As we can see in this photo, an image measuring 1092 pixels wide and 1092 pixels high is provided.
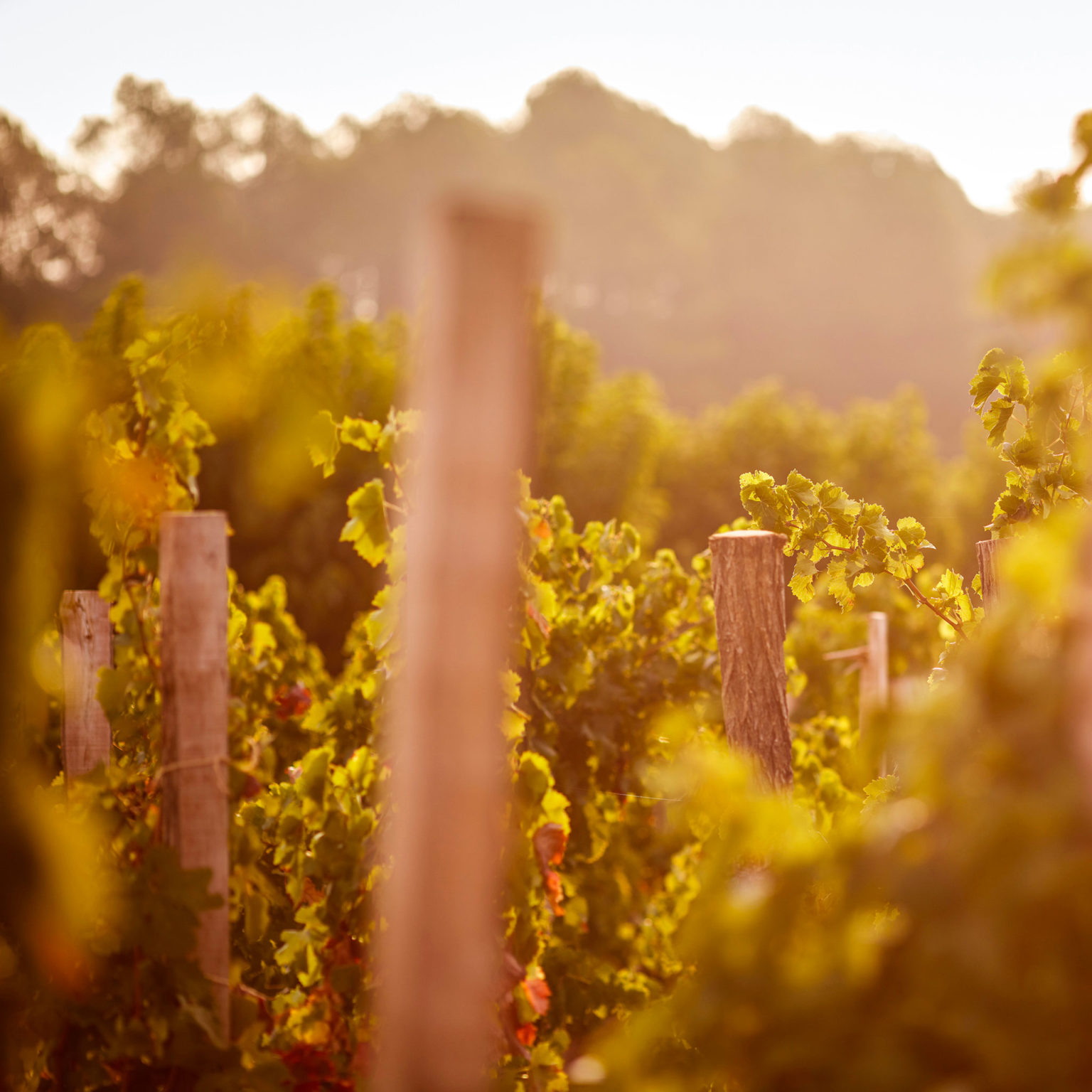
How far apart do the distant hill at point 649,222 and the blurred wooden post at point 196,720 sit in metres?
42.1

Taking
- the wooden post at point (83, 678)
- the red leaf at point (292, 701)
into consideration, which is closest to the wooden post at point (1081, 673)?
the wooden post at point (83, 678)

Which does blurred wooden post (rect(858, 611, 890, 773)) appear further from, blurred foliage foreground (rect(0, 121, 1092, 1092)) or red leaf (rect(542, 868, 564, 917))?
red leaf (rect(542, 868, 564, 917))

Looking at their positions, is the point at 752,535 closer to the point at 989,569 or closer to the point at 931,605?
the point at 931,605

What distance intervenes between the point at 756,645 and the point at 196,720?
163 cm

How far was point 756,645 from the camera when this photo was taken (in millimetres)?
2975

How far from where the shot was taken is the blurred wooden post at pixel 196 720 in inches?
79.0

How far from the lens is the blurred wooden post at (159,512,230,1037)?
2.01 meters

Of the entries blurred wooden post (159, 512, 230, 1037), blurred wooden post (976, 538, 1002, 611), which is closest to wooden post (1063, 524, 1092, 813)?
blurred wooden post (159, 512, 230, 1037)

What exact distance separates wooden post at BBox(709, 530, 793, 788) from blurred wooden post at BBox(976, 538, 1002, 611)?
22.0 inches

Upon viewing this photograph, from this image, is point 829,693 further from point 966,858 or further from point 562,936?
point 966,858

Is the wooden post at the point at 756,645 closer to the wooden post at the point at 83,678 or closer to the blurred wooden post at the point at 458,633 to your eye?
the blurred wooden post at the point at 458,633

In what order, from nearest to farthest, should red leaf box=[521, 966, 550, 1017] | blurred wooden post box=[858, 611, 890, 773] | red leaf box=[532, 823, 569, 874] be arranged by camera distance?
red leaf box=[521, 966, 550, 1017], red leaf box=[532, 823, 569, 874], blurred wooden post box=[858, 611, 890, 773]

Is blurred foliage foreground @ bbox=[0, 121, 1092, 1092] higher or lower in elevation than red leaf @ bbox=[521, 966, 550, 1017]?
higher

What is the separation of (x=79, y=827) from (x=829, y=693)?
21.6 feet
